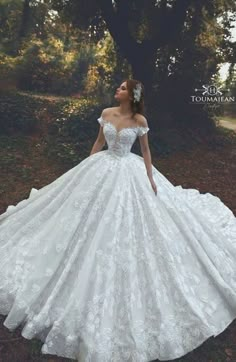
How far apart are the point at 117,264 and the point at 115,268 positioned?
6 centimetres

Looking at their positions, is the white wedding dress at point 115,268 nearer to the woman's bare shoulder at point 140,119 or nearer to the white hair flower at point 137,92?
the woman's bare shoulder at point 140,119

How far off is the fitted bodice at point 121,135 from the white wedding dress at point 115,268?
0.05 feet

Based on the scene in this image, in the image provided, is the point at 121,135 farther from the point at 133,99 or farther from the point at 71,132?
the point at 71,132

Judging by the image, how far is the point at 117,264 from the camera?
466 centimetres

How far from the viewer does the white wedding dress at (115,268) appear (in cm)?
419

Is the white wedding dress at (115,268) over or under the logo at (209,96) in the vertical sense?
under

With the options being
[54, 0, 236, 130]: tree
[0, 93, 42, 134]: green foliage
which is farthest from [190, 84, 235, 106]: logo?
[0, 93, 42, 134]: green foliage

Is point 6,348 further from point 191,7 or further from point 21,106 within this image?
point 191,7

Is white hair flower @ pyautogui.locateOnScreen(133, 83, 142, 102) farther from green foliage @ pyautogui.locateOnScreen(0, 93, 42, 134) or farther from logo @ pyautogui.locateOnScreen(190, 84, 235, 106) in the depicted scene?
logo @ pyautogui.locateOnScreen(190, 84, 235, 106)

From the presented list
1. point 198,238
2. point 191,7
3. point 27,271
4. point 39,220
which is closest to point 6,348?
point 27,271

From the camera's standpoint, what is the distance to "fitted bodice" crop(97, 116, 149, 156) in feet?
17.4

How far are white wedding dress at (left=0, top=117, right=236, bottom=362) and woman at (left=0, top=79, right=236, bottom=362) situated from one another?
0.5 inches

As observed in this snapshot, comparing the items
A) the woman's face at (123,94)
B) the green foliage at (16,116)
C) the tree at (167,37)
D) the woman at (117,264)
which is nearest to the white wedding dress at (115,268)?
the woman at (117,264)

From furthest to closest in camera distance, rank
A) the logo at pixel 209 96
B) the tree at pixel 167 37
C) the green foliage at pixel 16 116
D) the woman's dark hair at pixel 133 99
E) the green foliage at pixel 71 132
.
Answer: the logo at pixel 209 96
the tree at pixel 167 37
the green foliage at pixel 16 116
the green foliage at pixel 71 132
the woman's dark hair at pixel 133 99
